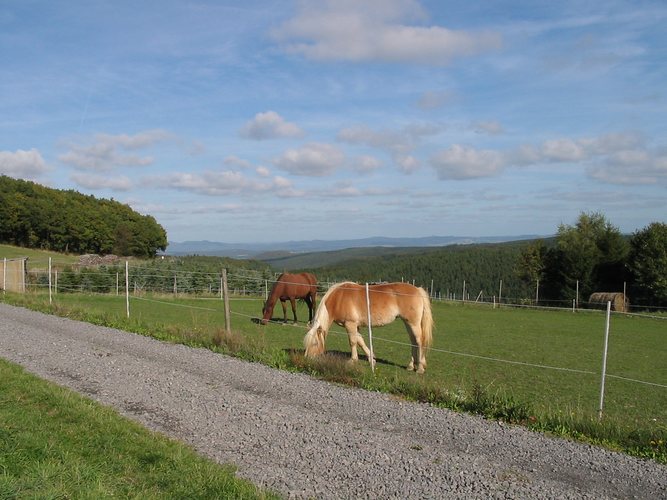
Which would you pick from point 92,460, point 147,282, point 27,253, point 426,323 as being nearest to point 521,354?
point 426,323

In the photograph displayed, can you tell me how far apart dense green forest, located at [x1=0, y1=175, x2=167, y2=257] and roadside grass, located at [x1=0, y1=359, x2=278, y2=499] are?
68648mm

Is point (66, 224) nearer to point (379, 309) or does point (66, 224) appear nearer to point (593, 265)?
point (593, 265)

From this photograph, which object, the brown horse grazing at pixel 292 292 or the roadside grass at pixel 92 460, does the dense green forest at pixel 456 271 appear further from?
the roadside grass at pixel 92 460

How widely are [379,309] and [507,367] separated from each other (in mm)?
2694

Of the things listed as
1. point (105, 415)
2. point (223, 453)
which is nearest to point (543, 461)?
point (223, 453)

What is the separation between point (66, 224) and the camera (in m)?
68.3

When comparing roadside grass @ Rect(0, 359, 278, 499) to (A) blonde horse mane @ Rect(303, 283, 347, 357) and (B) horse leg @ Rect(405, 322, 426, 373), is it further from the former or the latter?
(B) horse leg @ Rect(405, 322, 426, 373)

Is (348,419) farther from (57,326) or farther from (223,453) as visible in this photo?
(57,326)

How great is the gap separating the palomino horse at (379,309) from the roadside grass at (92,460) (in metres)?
4.96

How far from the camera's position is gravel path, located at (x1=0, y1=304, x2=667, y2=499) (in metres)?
4.36

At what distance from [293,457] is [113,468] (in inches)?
55.4

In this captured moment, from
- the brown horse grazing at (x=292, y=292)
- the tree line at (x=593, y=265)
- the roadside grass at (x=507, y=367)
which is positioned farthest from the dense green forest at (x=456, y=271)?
the brown horse grazing at (x=292, y=292)

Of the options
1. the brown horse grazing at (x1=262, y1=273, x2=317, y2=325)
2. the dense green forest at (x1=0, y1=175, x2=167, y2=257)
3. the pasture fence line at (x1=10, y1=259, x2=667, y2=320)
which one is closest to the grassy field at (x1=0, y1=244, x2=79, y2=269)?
the dense green forest at (x1=0, y1=175, x2=167, y2=257)

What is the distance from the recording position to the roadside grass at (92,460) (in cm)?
375
